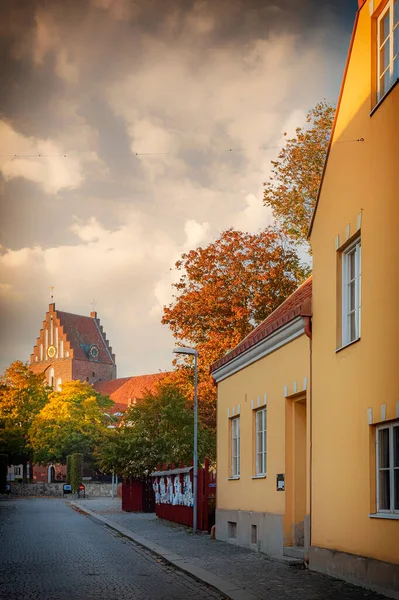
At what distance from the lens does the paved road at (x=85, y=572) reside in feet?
35.4

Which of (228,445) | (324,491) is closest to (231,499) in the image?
(228,445)

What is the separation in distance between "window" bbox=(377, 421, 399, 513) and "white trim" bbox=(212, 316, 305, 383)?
12.8 ft

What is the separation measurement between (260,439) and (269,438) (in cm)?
133

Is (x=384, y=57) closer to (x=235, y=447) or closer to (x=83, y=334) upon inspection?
(x=235, y=447)

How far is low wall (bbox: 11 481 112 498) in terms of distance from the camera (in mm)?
68994

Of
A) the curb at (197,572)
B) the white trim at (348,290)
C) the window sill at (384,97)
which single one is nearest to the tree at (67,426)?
the curb at (197,572)

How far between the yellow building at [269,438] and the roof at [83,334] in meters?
112

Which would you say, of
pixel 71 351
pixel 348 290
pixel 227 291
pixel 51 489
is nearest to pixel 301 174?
pixel 227 291

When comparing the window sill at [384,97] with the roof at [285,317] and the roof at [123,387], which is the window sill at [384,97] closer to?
the roof at [285,317]

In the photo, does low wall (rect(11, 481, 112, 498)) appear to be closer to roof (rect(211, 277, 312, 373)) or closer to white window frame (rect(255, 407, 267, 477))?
roof (rect(211, 277, 312, 373))

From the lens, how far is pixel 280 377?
640 inches

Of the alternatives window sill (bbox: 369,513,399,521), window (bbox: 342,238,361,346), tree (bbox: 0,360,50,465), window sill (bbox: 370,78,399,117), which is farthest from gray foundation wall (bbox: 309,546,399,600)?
tree (bbox: 0,360,50,465)

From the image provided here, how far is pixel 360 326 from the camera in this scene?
1180 centimetres

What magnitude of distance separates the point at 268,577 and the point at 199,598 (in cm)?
225
